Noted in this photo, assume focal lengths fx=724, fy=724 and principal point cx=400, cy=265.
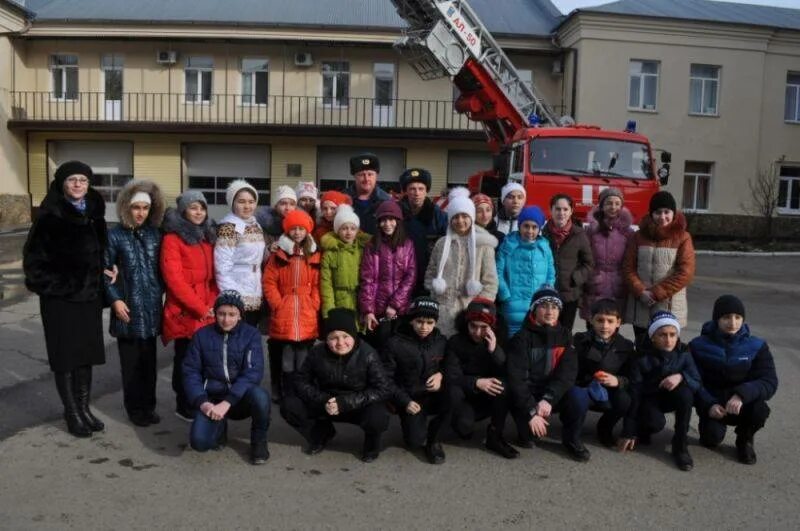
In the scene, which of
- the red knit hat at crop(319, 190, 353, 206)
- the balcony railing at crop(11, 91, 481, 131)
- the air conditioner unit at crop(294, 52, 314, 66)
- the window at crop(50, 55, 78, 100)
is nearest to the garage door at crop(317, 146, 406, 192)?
the balcony railing at crop(11, 91, 481, 131)

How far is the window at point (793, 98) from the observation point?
2499cm

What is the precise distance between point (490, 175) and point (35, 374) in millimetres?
8036

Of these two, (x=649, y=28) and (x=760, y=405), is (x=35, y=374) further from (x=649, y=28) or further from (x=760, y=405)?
(x=649, y=28)

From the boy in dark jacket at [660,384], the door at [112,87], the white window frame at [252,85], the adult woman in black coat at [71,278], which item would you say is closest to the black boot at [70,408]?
the adult woman in black coat at [71,278]

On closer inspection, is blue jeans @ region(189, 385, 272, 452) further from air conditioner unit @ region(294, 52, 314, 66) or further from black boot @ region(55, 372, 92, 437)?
air conditioner unit @ region(294, 52, 314, 66)

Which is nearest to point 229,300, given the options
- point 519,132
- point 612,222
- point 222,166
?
point 612,222

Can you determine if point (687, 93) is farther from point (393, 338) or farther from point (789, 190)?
point (393, 338)

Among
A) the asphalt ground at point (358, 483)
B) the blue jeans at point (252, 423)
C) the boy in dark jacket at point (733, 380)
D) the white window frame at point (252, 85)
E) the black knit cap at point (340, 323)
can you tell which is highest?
the white window frame at point (252, 85)

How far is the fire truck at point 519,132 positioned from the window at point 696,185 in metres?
11.8

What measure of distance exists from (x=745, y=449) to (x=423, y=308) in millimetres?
2239

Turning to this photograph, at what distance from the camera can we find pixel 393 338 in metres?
4.90

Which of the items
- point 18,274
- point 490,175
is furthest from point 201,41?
point 490,175

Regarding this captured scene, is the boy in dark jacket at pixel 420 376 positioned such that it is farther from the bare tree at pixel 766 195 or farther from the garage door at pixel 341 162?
the bare tree at pixel 766 195

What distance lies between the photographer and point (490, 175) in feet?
40.7
